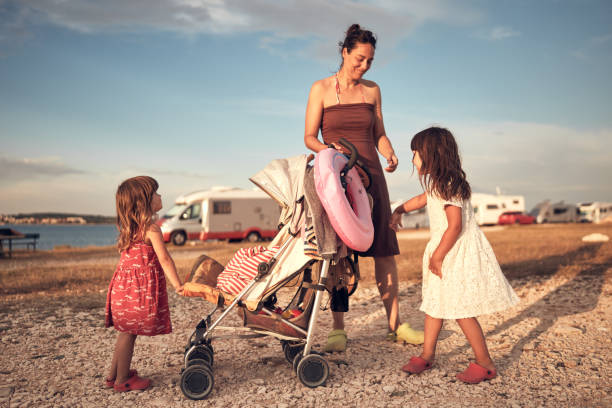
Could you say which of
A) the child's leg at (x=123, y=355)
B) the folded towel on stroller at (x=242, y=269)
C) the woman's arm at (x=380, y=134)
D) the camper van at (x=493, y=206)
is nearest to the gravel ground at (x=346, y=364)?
the child's leg at (x=123, y=355)

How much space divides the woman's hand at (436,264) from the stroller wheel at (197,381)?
1620 mm

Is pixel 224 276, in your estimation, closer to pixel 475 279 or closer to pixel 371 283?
pixel 475 279

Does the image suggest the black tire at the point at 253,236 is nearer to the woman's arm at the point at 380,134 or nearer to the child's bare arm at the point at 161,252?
the woman's arm at the point at 380,134

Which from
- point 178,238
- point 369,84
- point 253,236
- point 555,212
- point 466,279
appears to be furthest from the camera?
point 555,212

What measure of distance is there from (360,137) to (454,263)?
1.34m

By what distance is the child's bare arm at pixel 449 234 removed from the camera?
9.71 ft

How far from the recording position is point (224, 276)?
3.13 m

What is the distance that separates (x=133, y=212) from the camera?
2998 mm

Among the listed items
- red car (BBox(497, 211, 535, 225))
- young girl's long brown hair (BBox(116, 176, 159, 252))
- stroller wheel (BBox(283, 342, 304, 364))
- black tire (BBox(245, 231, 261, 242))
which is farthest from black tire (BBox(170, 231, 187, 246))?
red car (BBox(497, 211, 535, 225))

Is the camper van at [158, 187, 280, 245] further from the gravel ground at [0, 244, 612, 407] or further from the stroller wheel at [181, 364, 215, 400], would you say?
the stroller wheel at [181, 364, 215, 400]

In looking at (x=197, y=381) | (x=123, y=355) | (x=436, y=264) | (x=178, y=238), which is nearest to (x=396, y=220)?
(x=436, y=264)

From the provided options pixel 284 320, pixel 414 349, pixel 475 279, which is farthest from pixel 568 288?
pixel 284 320

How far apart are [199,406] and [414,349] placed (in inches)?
73.7

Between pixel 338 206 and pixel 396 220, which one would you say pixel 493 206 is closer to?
pixel 396 220
